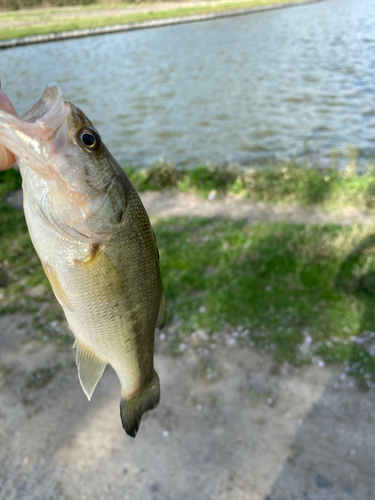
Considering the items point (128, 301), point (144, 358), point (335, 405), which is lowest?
point (335, 405)

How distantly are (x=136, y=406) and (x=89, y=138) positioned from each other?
1219 millimetres

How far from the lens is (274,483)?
3.05m

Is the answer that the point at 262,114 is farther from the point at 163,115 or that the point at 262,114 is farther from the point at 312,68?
the point at 312,68

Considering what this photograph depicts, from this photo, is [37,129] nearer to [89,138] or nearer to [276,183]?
[89,138]

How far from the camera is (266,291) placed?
15.6 feet

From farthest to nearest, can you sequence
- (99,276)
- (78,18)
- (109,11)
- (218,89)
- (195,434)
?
(109,11)
(78,18)
(218,89)
(195,434)
(99,276)

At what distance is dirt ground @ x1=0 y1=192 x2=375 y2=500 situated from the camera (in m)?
3.07

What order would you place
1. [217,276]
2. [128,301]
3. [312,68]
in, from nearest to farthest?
[128,301] < [217,276] < [312,68]

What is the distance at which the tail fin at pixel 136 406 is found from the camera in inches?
65.2

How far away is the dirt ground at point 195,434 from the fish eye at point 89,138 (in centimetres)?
295

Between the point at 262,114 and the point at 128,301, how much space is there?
14.1 meters

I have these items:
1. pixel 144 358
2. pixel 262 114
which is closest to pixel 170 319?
pixel 144 358

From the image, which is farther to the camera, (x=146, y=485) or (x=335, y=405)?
(x=335, y=405)

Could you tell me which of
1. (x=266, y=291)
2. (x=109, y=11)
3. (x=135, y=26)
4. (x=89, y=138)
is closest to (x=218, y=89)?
(x=266, y=291)
